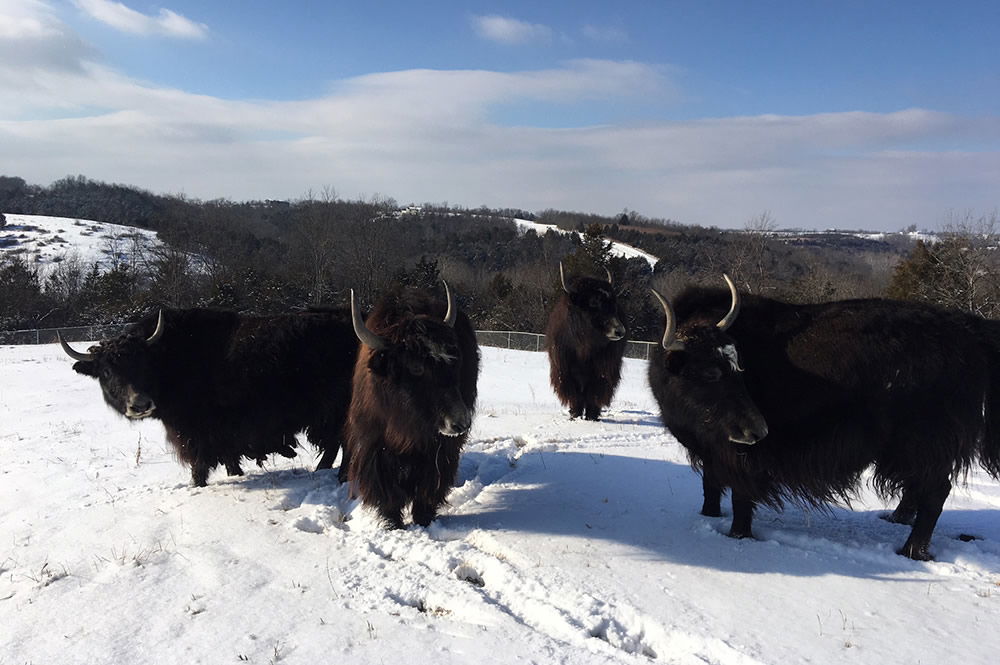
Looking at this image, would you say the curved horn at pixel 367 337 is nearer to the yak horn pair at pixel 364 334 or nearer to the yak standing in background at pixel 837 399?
the yak horn pair at pixel 364 334

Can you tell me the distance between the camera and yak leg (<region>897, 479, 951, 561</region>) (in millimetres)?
4656

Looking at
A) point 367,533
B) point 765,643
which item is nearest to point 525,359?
point 367,533

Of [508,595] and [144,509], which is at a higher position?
[508,595]

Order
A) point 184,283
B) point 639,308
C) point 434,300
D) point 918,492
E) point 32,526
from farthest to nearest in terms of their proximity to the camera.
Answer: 1. point 184,283
2. point 639,308
3. point 434,300
4. point 32,526
5. point 918,492

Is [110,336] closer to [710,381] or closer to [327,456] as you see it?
[327,456]

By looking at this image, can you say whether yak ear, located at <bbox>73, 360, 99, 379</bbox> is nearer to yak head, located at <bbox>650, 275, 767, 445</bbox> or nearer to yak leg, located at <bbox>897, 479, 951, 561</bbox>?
yak head, located at <bbox>650, 275, 767, 445</bbox>

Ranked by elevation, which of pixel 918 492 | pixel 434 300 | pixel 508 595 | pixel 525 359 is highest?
pixel 434 300

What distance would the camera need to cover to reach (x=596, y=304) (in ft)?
33.5

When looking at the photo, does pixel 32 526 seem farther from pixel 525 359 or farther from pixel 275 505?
pixel 525 359

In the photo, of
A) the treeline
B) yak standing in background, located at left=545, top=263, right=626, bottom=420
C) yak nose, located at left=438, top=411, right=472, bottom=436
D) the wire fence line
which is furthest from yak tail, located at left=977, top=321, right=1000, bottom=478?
the wire fence line

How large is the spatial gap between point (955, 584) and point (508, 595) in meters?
3.18

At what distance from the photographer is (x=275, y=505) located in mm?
6000

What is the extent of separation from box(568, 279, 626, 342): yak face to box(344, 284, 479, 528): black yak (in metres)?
4.69

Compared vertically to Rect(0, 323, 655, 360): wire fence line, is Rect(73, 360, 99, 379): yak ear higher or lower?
higher
